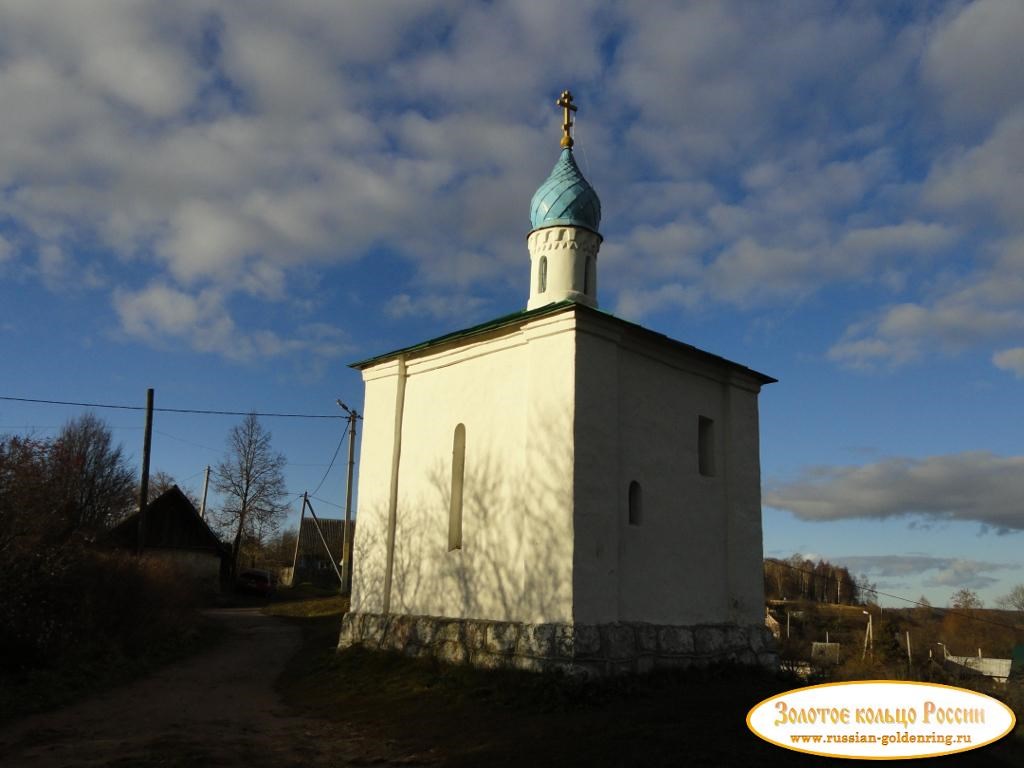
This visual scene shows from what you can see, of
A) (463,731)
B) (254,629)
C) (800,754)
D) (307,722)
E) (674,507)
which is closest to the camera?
(800,754)

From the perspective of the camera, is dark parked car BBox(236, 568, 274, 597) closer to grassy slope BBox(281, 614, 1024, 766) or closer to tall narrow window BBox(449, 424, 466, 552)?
grassy slope BBox(281, 614, 1024, 766)

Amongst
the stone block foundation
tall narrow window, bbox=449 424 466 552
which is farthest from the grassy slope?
tall narrow window, bbox=449 424 466 552

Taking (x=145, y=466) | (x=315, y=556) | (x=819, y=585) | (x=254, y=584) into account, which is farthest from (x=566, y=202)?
(x=819, y=585)

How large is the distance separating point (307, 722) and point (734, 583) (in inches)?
281

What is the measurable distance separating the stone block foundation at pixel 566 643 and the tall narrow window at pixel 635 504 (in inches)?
60.3

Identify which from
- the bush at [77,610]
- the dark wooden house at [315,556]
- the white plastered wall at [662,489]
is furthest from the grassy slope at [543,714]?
the dark wooden house at [315,556]

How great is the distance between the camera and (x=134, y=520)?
29609 mm

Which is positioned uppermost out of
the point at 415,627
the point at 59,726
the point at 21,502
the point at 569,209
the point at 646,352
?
the point at 569,209

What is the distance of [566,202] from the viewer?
15.4 meters

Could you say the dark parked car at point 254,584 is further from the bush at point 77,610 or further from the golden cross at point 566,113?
the golden cross at point 566,113

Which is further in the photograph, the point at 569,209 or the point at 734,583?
the point at 569,209

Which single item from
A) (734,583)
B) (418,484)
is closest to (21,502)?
(418,484)

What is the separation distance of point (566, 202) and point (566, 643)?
808 centimetres

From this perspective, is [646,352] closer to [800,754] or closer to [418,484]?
[418,484]
